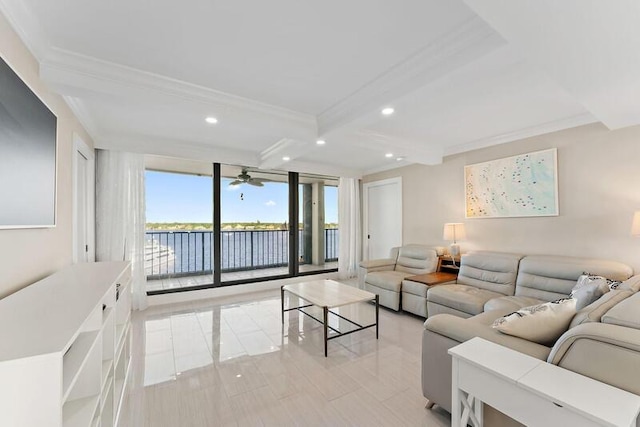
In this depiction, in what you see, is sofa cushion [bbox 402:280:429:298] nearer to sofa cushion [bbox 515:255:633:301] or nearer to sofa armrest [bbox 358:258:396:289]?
sofa armrest [bbox 358:258:396:289]

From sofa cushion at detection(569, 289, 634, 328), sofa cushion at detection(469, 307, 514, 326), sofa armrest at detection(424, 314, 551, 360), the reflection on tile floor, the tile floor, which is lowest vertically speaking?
the tile floor

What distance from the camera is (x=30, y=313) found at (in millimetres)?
1139

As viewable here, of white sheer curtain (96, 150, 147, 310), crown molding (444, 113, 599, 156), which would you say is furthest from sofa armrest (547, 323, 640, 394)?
white sheer curtain (96, 150, 147, 310)

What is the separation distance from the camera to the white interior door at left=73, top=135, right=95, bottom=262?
102 inches

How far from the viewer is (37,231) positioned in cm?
178

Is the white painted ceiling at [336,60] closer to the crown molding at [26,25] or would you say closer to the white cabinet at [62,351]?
the crown molding at [26,25]

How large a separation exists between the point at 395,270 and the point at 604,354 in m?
3.47

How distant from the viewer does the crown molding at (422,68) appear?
1.60 metres

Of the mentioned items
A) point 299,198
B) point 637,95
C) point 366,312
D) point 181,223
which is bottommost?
point 366,312

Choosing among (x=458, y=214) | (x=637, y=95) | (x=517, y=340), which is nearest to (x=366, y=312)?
(x=458, y=214)

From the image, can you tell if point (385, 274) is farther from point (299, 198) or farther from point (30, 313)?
point (30, 313)

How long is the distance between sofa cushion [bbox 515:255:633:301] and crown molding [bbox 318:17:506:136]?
95.9 inches

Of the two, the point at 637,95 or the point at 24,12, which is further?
the point at 637,95

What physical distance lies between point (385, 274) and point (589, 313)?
2.78 meters
